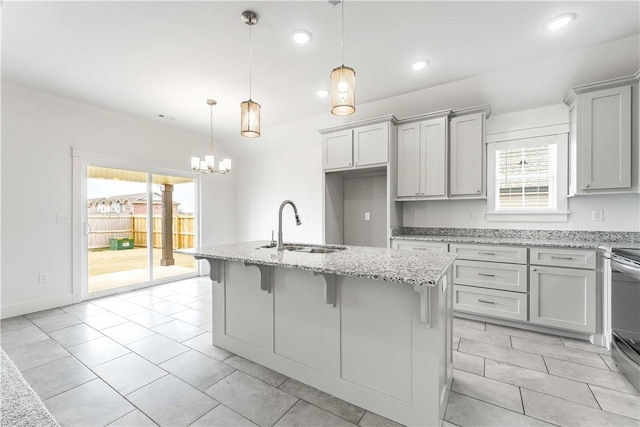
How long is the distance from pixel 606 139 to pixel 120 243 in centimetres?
649

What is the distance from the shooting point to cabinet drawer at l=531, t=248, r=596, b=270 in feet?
8.79

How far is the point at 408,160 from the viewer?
147 inches

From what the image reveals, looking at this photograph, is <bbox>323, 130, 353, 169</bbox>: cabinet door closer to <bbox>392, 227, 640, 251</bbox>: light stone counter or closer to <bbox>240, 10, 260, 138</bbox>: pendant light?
<bbox>392, 227, 640, 251</bbox>: light stone counter

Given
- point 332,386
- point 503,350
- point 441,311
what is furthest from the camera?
point 503,350

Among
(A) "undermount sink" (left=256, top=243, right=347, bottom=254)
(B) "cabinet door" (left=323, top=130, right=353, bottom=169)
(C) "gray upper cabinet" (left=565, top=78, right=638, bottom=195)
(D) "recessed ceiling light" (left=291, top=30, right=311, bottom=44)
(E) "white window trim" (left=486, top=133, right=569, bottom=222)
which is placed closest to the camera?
(D) "recessed ceiling light" (left=291, top=30, right=311, bottom=44)

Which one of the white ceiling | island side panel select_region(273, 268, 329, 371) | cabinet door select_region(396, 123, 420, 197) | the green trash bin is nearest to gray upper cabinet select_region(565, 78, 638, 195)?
the white ceiling

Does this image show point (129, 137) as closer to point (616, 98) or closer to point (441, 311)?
point (441, 311)

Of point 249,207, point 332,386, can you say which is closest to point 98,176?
point 249,207

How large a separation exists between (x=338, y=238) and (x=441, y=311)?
2.90 meters

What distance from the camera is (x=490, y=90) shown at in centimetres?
323

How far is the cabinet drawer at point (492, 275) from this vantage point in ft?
9.74

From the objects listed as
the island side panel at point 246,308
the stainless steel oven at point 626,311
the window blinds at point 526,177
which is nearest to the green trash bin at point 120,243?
the island side panel at point 246,308

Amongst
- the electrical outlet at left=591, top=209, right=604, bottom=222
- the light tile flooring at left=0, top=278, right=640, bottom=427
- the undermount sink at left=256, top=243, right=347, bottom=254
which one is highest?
the electrical outlet at left=591, top=209, right=604, bottom=222

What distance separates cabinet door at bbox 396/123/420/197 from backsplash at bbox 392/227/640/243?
590 millimetres
